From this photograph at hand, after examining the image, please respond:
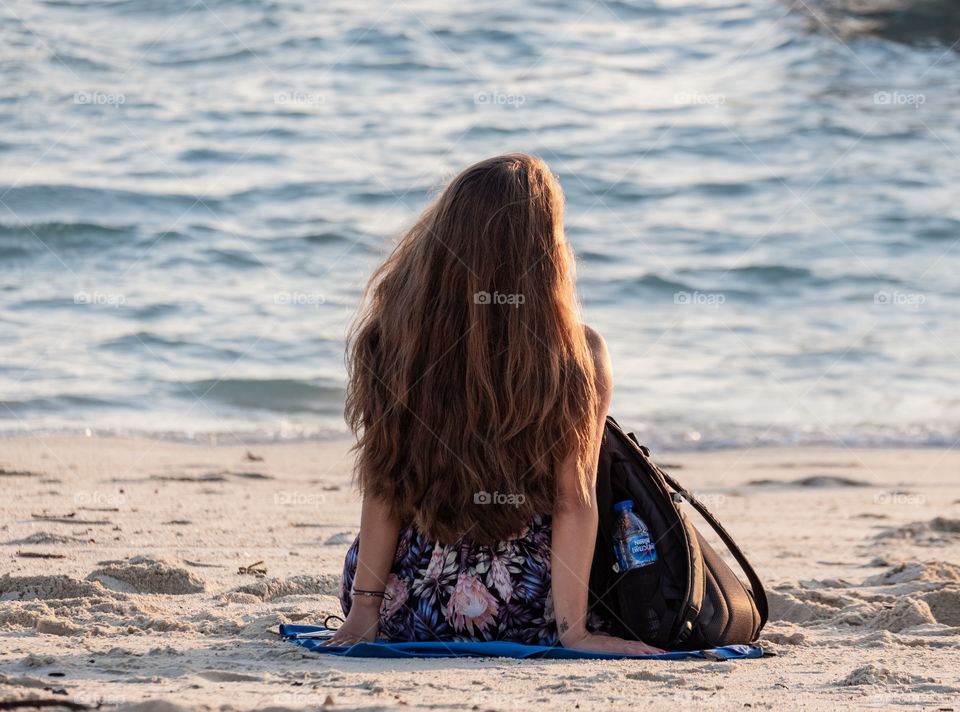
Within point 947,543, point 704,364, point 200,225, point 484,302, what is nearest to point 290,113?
point 200,225

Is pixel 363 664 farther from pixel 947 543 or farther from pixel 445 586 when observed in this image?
pixel 947 543

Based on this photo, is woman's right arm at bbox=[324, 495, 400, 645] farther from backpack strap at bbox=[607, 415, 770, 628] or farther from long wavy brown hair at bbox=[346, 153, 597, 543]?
backpack strap at bbox=[607, 415, 770, 628]

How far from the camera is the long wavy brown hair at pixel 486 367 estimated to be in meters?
2.80

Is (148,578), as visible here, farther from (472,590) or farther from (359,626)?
(472,590)

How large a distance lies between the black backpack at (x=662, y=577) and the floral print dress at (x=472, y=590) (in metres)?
0.12

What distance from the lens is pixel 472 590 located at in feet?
9.65

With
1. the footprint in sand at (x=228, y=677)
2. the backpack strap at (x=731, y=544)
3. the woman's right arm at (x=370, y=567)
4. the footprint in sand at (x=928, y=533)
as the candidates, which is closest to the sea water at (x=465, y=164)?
the footprint in sand at (x=928, y=533)

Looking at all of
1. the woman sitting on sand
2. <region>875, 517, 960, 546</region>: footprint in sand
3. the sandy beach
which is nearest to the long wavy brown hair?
the woman sitting on sand

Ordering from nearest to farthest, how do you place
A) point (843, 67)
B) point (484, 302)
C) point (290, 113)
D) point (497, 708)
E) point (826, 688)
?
point (497, 708)
point (826, 688)
point (484, 302)
point (290, 113)
point (843, 67)

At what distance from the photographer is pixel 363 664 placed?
9.04 feet

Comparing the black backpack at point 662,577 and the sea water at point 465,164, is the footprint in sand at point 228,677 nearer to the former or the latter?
the black backpack at point 662,577

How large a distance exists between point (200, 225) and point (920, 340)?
6227 millimetres

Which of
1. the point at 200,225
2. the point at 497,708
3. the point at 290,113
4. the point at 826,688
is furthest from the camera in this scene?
the point at 290,113

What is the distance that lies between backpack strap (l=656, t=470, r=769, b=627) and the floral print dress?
1.16ft
